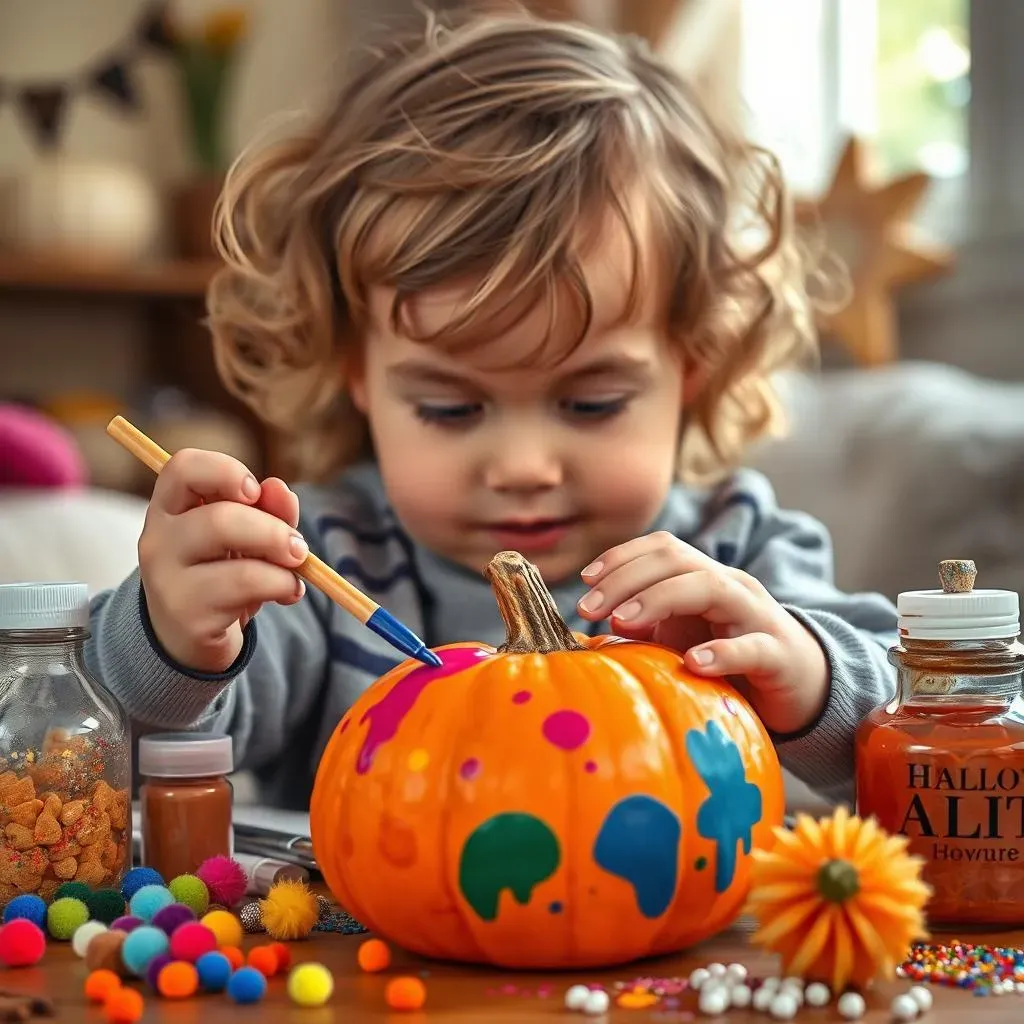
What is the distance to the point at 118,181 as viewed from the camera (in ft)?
9.18

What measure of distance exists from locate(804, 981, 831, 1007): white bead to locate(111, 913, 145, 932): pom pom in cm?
31

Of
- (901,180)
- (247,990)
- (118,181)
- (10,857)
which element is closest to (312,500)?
(10,857)

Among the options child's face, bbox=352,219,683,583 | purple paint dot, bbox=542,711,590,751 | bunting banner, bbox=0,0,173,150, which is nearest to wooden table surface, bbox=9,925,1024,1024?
purple paint dot, bbox=542,711,590,751

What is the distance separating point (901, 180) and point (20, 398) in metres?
1.79

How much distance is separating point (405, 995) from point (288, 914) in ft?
0.45

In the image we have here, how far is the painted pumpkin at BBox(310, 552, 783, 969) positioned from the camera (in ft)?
2.07

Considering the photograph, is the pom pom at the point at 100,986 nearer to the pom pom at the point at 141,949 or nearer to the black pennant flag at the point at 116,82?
the pom pom at the point at 141,949

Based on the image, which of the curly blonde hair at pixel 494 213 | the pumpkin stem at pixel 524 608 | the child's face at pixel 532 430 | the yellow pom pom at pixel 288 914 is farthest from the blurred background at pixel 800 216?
the yellow pom pom at pixel 288 914

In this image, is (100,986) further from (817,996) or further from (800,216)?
(800,216)

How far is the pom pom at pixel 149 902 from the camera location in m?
0.70

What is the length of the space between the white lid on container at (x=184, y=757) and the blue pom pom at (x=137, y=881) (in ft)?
0.23

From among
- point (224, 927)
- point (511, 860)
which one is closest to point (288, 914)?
point (224, 927)

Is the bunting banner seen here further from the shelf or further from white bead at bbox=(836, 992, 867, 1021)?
white bead at bbox=(836, 992, 867, 1021)

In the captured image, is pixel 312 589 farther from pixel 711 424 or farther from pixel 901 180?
pixel 901 180
